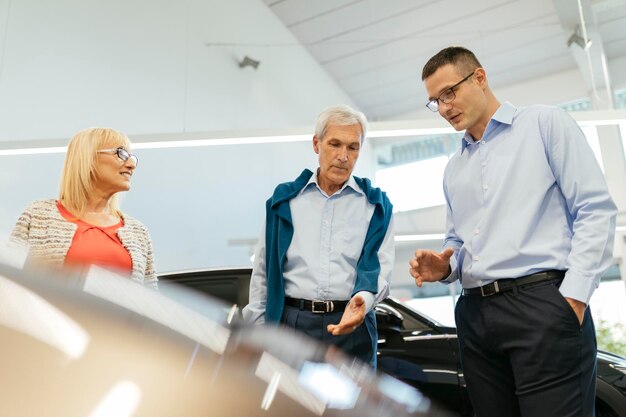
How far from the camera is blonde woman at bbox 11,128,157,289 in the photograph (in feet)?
6.11

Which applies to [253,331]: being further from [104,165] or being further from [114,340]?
[104,165]

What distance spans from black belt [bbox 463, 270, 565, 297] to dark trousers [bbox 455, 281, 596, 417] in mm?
13

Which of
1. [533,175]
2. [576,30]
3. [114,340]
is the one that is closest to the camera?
[114,340]

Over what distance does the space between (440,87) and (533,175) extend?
14.6 inches

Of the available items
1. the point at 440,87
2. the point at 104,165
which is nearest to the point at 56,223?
the point at 104,165

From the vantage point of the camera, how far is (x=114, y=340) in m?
0.72

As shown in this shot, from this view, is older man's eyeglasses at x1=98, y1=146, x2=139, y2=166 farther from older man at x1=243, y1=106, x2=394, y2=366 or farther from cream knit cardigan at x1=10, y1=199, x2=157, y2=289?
older man at x1=243, y1=106, x2=394, y2=366

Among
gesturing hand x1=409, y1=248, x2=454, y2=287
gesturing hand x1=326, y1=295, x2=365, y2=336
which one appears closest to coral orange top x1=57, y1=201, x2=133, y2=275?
gesturing hand x1=326, y1=295, x2=365, y2=336

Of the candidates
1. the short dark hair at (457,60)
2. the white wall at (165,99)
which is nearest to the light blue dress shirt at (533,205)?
the short dark hair at (457,60)

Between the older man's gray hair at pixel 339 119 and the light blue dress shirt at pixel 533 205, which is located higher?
the older man's gray hair at pixel 339 119

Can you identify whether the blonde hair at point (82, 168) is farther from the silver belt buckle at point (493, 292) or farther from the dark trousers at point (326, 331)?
the silver belt buckle at point (493, 292)

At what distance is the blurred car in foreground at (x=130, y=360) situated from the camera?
0.65 m

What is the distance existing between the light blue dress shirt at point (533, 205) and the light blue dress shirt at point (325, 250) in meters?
0.36

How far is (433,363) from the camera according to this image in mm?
3088
